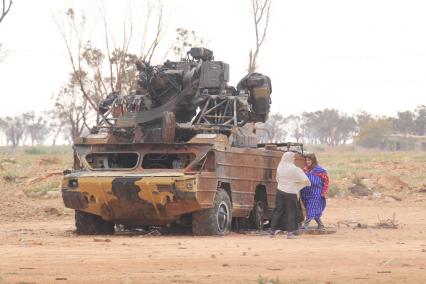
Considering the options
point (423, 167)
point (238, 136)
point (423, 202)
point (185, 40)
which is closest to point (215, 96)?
point (238, 136)

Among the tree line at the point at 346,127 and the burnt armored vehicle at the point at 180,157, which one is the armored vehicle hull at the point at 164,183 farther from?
the tree line at the point at 346,127

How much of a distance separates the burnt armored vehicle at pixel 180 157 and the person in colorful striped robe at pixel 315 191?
827mm

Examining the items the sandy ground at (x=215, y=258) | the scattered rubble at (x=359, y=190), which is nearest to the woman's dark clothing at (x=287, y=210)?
the sandy ground at (x=215, y=258)

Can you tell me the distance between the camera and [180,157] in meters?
17.4

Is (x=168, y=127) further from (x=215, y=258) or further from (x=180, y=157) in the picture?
(x=215, y=258)

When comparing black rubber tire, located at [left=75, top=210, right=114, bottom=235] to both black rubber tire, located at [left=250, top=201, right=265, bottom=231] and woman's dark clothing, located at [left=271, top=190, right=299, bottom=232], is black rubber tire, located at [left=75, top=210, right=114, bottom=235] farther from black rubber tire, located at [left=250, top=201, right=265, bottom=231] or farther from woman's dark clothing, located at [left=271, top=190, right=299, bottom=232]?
woman's dark clothing, located at [left=271, top=190, right=299, bottom=232]

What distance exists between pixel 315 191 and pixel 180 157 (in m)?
3.15

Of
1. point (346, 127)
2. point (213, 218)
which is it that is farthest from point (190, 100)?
point (346, 127)

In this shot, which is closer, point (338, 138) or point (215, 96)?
point (215, 96)

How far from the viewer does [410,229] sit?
2030 centimetres

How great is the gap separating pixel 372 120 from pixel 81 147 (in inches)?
3720

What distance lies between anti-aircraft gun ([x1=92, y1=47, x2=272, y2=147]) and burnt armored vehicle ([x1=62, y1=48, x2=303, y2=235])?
0.06ft

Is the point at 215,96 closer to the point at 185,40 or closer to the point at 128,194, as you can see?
the point at 128,194

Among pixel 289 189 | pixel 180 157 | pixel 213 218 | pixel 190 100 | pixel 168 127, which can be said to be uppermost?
pixel 190 100
